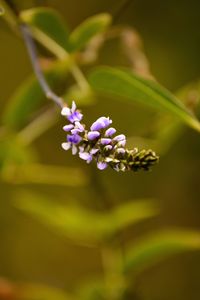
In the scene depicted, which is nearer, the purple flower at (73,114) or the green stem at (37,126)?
the purple flower at (73,114)

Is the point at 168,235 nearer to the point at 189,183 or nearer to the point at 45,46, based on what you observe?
the point at 45,46

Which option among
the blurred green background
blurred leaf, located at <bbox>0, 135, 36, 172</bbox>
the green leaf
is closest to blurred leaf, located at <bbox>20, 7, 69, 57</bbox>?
the green leaf

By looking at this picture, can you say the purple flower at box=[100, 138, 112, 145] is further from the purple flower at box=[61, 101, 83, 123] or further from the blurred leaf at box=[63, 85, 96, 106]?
the blurred leaf at box=[63, 85, 96, 106]

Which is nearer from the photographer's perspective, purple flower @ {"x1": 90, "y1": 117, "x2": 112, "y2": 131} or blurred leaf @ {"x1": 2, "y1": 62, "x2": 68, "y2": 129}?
purple flower @ {"x1": 90, "y1": 117, "x2": 112, "y2": 131}

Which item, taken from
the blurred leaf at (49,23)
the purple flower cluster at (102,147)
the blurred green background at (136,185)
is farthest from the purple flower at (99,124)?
the blurred green background at (136,185)

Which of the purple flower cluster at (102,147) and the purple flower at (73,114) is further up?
the purple flower at (73,114)

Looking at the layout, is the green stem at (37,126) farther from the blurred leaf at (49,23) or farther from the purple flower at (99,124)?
the purple flower at (99,124)
